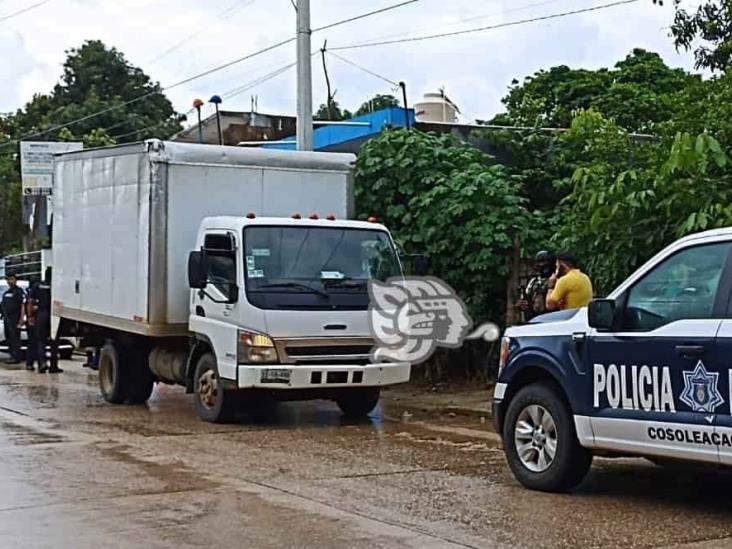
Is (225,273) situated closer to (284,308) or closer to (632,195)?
(284,308)

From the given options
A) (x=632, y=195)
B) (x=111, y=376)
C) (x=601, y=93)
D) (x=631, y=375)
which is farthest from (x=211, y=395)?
(x=601, y=93)

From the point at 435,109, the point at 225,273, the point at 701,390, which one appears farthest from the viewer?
the point at 435,109

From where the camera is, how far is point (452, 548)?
7027 millimetres

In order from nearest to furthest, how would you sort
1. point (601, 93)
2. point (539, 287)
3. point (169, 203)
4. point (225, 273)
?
point (225, 273) → point (169, 203) → point (539, 287) → point (601, 93)

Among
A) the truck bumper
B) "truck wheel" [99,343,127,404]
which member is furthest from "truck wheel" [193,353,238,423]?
"truck wheel" [99,343,127,404]

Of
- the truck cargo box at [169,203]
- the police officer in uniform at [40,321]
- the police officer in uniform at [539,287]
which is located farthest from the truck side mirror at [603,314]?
the police officer in uniform at [40,321]

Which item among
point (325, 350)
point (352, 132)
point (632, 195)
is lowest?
point (325, 350)

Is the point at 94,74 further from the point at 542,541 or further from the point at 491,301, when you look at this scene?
the point at 542,541

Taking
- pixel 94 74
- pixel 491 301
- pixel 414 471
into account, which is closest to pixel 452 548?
pixel 414 471

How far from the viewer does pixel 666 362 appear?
7727 millimetres

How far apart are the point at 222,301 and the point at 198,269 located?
17.5 inches

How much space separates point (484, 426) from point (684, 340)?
18.6ft

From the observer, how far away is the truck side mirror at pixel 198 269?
12859mm

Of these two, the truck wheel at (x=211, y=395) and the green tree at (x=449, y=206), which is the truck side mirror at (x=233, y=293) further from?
the green tree at (x=449, y=206)
